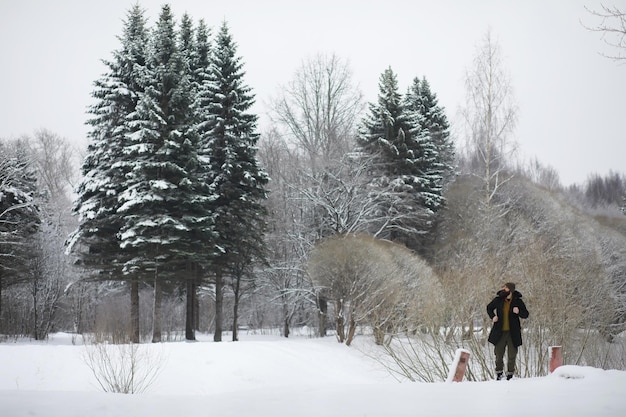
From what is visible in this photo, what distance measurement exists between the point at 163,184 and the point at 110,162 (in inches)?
150

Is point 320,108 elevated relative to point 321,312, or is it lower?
elevated

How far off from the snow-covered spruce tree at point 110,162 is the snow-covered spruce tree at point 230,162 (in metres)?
3.42

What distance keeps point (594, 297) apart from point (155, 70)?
19.0 meters

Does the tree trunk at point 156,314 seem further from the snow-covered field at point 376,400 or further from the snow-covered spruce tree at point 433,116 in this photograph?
the snow-covered spruce tree at point 433,116

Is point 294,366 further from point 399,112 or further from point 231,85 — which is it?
point 399,112

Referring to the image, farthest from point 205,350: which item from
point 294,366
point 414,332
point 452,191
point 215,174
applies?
point 452,191

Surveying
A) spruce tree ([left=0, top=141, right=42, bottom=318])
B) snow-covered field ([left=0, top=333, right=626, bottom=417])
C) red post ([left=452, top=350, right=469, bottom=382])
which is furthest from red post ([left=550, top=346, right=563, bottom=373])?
spruce tree ([left=0, top=141, right=42, bottom=318])

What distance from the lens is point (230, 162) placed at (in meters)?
25.5

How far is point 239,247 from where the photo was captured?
84.9 feet

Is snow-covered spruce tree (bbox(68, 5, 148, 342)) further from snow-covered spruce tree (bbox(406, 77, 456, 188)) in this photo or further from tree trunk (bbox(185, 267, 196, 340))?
snow-covered spruce tree (bbox(406, 77, 456, 188))

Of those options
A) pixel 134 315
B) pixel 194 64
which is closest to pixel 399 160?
pixel 194 64

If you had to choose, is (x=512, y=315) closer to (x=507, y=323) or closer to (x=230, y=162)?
(x=507, y=323)

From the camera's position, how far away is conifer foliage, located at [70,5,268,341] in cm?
2216

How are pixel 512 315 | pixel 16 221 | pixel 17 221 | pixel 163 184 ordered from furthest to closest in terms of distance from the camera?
1. pixel 16 221
2. pixel 17 221
3. pixel 163 184
4. pixel 512 315
